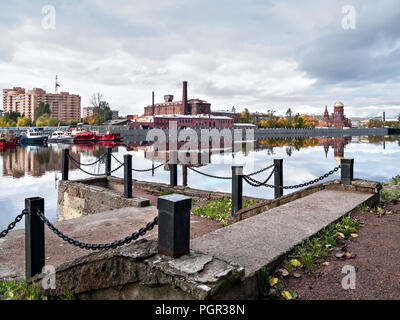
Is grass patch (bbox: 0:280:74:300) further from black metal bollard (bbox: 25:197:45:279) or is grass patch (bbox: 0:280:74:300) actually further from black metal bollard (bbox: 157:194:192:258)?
black metal bollard (bbox: 157:194:192:258)

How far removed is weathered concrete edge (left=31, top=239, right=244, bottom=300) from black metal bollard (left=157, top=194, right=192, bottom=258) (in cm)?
8

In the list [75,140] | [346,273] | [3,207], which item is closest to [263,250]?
[346,273]

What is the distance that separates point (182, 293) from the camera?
8.25ft

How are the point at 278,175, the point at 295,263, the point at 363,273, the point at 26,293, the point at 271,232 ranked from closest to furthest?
the point at 363,273 < the point at 295,263 < the point at 26,293 < the point at 271,232 < the point at 278,175

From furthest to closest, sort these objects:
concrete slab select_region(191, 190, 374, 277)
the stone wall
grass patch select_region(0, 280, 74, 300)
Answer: the stone wall → grass patch select_region(0, 280, 74, 300) → concrete slab select_region(191, 190, 374, 277)

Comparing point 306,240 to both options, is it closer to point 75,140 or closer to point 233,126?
point 75,140

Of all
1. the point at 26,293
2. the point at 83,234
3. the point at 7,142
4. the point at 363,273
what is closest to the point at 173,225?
the point at 363,273

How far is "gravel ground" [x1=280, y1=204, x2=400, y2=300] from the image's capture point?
2809 millimetres

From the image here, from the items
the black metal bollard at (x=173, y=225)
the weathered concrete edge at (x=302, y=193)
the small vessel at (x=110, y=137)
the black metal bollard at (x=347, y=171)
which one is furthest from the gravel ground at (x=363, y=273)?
the small vessel at (x=110, y=137)

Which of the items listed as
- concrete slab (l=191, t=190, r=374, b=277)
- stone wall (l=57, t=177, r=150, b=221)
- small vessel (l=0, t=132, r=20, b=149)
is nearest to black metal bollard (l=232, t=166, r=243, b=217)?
concrete slab (l=191, t=190, r=374, b=277)

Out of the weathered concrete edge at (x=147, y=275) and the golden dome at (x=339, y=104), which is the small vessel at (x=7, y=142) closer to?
the weathered concrete edge at (x=147, y=275)

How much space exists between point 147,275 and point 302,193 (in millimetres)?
4291

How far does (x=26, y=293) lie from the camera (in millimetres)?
3715

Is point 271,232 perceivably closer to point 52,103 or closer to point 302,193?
point 302,193
